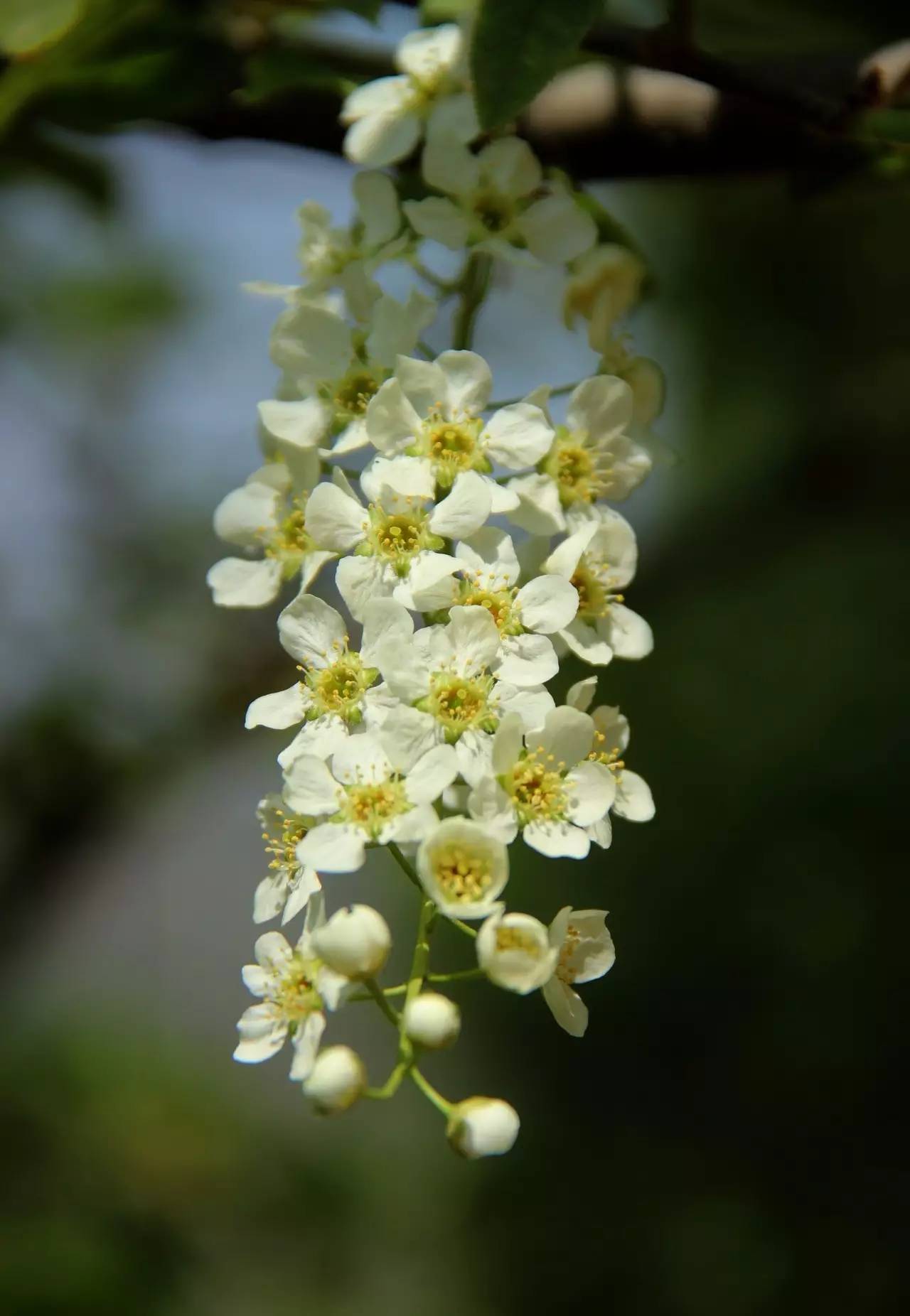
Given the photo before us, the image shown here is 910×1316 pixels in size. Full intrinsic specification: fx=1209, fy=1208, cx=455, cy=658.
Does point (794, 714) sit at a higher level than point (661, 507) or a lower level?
lower

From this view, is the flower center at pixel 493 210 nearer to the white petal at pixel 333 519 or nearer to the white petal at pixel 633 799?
the white petal at pixel 333 519

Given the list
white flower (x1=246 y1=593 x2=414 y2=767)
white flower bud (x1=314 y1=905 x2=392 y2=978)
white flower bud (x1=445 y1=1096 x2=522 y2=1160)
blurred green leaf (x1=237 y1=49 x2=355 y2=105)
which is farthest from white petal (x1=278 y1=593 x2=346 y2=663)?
blurred green leaf (x1=237 y1=49 x2=355 y2=105)

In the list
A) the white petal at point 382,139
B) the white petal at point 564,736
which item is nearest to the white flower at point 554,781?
the white petal at point 564,736

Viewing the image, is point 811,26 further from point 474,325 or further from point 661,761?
point 661,761

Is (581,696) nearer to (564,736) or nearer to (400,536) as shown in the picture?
(564,736)

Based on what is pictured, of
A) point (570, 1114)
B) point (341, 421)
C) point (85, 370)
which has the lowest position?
point (570, 1114)

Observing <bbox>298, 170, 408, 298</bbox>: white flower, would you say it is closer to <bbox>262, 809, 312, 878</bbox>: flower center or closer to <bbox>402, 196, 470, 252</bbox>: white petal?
<bbox>402, 196, 470, 252</bbox>: white petal

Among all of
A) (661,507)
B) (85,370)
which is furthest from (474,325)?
(661,507)
